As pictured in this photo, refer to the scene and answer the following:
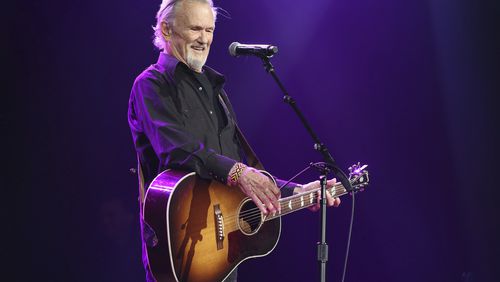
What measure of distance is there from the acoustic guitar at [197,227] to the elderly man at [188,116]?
9 cm

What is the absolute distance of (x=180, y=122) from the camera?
96.6 inches

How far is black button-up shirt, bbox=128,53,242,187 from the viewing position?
7.70ft

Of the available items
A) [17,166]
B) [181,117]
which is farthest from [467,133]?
[17,166]

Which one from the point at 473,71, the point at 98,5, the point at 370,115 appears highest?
the point at 98,5

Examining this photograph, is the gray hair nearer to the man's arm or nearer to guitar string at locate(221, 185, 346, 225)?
the man's arm

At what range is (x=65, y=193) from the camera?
360 centimetres

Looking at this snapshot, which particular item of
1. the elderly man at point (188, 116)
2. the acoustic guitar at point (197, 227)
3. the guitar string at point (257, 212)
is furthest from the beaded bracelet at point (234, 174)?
the guitar string at point (257, 212)

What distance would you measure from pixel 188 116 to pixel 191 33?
17.1 inches

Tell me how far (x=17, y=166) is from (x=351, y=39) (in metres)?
2.84

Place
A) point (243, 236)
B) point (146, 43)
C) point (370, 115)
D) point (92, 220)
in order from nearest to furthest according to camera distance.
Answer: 1. point (243, 236)
2. point (92, 220)
3. point (146, 43)
4. point (370, 115)

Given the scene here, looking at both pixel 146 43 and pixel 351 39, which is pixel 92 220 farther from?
pixel 351 39

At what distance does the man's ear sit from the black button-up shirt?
0.13m

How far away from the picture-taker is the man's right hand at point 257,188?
7.72 ft

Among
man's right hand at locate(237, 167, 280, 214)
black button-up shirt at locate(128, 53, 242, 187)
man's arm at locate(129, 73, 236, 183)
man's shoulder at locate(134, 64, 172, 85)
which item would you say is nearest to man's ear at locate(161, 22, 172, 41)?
black button-up shirt at locate(128, 53, 242, 187)
